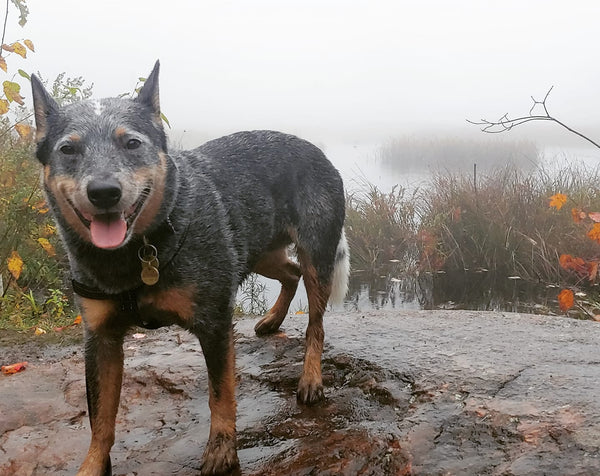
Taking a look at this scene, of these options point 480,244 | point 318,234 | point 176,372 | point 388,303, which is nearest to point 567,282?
point 480,244

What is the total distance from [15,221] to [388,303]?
5.32 m

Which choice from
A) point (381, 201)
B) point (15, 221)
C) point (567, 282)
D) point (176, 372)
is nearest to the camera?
point (176, 372)

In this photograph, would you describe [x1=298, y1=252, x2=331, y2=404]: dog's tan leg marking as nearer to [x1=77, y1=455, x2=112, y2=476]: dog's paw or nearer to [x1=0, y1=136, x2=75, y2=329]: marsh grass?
[x1=77, y1=455, x2=112, y2=476]: dog's paw

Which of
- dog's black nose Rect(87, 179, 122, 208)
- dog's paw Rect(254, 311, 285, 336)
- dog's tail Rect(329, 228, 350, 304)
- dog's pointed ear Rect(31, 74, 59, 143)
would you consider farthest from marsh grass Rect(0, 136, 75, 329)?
dog's black nose Rect(87, 179, 122, 208)

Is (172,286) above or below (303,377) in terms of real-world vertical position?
above

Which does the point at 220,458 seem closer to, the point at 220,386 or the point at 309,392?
the point at 220,386

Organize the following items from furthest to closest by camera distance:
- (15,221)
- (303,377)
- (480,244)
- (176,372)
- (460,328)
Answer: (480,244), (15,221), (460,328), (176,372), (303,377)

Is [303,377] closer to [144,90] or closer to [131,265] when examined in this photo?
[131,265]

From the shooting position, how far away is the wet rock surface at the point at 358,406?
2.41 m

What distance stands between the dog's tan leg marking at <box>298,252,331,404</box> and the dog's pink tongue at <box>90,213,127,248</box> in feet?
4.63

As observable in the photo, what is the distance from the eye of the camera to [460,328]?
4.06m

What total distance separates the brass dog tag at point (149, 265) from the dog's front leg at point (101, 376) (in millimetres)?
221

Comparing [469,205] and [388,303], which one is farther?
[469,205]

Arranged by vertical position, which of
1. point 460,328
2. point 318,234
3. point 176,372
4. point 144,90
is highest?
point 144,90
